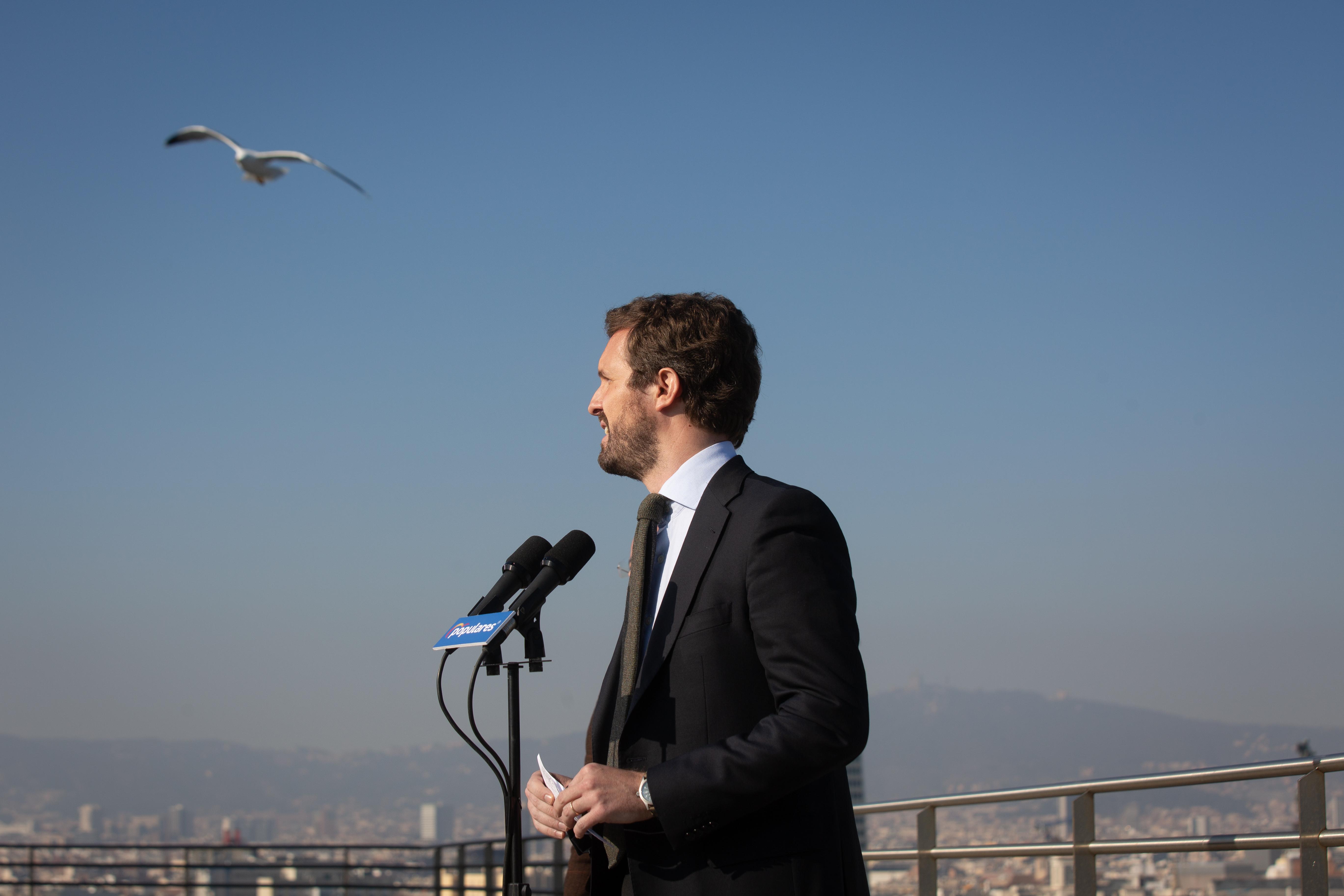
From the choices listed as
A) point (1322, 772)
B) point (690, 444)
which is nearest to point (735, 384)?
point (690, 444)

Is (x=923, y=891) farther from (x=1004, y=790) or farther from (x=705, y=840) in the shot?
(x=705, y=840)

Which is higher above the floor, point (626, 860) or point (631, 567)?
point (631, 567)

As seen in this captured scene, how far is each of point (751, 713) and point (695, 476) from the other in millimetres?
499

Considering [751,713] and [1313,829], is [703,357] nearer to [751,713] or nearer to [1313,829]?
[751,713]

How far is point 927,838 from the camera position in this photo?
4.52 m

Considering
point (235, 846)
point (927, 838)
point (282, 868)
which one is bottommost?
point (282, 868)

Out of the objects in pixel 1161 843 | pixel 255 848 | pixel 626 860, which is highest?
pixel 626 860

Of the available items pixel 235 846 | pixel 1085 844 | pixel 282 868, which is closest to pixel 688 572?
pixel 1085 844

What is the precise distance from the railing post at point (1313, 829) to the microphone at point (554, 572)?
1871 millimetres

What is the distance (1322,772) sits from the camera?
8.46 ft

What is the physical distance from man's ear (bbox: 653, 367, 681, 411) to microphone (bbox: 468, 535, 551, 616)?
36 cm

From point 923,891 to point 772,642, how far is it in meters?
3.41

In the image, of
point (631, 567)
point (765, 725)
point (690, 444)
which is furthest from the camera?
point (690, 444)

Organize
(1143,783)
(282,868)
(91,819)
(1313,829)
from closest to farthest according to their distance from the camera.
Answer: (1313,829), (1143,783), (282,868), (91,819)
